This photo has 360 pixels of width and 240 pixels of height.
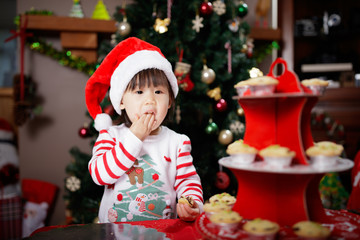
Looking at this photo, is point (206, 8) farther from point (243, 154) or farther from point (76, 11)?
point (243, 154)

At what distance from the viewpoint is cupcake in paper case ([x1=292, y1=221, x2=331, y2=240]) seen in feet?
1.84

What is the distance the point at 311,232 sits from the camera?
563mm

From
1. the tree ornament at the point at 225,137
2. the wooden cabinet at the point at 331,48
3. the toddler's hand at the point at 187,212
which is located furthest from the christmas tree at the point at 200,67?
the wooden cabinet at the point at 331,48

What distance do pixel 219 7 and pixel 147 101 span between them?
1060 millimetres

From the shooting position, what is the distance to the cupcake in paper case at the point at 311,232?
0.56 m

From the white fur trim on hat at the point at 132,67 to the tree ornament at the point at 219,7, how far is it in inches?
33.4

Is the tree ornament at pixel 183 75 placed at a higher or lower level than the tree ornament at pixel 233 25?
lower

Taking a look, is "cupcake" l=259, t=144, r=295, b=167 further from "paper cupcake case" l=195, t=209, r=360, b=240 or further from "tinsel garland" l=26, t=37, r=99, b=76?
"tinsel garland" l=26, t=37, r=99, b=76

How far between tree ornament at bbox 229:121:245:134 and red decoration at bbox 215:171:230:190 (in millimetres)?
248

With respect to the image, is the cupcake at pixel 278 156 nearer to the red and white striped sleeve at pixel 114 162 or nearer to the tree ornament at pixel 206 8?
the red and white striped sleeve at pixel 114 162

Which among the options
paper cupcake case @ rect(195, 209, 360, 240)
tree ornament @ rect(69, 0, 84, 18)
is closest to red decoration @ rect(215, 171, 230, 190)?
paper cupcake case @ rect(195, 209, 360, 240)

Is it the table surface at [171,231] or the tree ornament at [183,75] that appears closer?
the table surface at [171,231]

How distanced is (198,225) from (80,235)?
0.28 m

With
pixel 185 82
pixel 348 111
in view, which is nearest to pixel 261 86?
pixel 185 82
